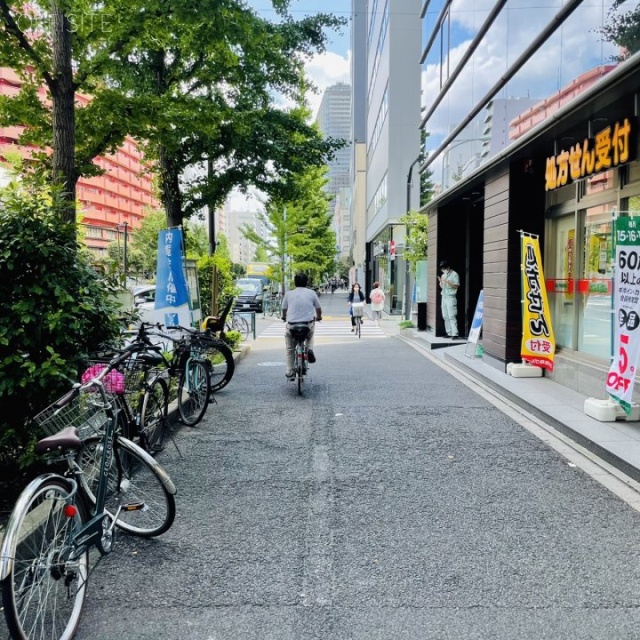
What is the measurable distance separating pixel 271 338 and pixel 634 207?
12.6 metres

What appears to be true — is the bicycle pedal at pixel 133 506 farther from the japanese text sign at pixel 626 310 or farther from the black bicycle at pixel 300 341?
the black bicycle at pixel 300 341

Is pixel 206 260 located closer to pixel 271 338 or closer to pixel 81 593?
pixel 271 338

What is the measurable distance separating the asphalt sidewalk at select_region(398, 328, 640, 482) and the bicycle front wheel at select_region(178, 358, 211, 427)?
13.5 feet

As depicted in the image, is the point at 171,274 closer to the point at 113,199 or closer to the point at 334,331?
the point at 334,331

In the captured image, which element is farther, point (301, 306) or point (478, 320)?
point (478, 320)

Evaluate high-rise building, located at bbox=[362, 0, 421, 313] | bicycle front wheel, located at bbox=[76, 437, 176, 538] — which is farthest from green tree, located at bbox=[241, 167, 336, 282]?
bicycle front wheel, located at bbox=[76, 437, 176, 538]

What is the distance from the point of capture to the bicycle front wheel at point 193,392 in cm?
680

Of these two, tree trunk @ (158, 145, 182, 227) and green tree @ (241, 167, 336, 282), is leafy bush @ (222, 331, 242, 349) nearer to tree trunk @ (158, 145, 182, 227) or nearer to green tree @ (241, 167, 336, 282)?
tree trunk @ (158, 145, 182, 227)

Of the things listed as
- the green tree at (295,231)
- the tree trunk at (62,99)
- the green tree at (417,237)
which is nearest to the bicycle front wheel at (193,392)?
the tree trunk at (62,99)

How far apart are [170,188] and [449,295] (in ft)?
25.5

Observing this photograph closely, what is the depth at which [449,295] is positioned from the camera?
1478 centimetres

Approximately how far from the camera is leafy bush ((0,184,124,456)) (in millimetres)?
4020

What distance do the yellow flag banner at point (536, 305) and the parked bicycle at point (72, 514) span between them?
6767 mm

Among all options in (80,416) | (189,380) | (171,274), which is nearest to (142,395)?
(80,416)
